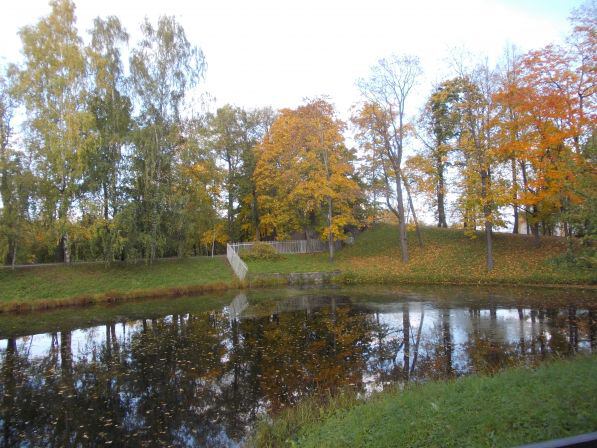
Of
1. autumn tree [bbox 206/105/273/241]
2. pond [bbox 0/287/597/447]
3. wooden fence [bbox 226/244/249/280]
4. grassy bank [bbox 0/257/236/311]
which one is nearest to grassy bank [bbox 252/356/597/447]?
pond [bbox 0/287/597/447]

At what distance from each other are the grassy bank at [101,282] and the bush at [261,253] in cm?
271

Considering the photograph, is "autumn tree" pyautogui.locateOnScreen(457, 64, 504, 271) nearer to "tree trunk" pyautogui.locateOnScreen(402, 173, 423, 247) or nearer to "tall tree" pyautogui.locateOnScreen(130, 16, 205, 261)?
"tree trunk" pyautogui.locateOnScreen(402, 173, 423, 247)

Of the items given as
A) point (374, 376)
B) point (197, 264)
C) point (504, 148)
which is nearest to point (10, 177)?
point (197, 264)

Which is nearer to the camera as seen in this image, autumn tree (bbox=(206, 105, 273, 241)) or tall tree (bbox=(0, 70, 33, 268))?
tall tree (bbox=(0, 70, 33, 268))

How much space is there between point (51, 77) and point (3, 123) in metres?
4.12

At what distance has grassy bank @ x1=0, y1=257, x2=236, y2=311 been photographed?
2116 centimetres

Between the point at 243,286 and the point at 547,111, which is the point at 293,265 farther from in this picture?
the point at 547,111

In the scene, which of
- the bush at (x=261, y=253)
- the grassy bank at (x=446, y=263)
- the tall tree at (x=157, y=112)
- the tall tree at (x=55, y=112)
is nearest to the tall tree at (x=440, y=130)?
the grassy bank at (x=446, y=263)

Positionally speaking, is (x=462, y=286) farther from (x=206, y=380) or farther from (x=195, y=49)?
(x=195, y=49)

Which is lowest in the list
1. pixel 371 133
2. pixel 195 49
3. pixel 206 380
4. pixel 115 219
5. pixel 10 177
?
pixel 206 380

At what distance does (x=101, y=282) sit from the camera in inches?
934

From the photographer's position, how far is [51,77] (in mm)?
23641

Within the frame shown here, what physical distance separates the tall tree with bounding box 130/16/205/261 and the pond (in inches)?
310

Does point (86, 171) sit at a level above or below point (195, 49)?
below
